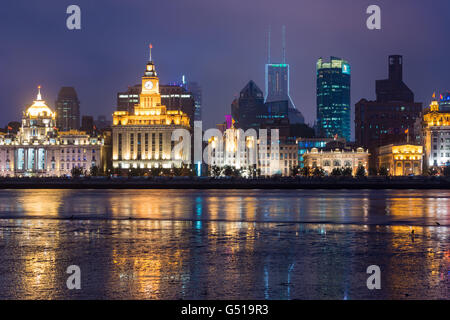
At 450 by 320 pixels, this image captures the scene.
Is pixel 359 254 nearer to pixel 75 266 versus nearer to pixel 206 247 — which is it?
pixel 206 247

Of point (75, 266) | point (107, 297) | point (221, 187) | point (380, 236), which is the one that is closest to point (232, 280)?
point (107, 297)

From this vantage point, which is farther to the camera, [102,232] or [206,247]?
[102,232]

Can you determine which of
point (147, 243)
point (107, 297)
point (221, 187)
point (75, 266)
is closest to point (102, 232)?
point (147, 243)

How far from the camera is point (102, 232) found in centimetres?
2642

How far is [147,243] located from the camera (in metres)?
22.3

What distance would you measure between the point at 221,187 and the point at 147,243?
112m

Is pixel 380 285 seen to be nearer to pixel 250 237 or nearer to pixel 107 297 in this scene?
pixel 107 297

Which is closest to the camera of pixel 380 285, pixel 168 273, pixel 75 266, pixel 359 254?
pixel 380 285

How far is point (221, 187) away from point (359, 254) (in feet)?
376

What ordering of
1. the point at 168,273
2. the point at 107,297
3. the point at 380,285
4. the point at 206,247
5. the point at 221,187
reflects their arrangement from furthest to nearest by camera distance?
the point at 221,187 → the point at 206,247 → the point at 168,273 → the point at 380,285 → the point at 107,297
